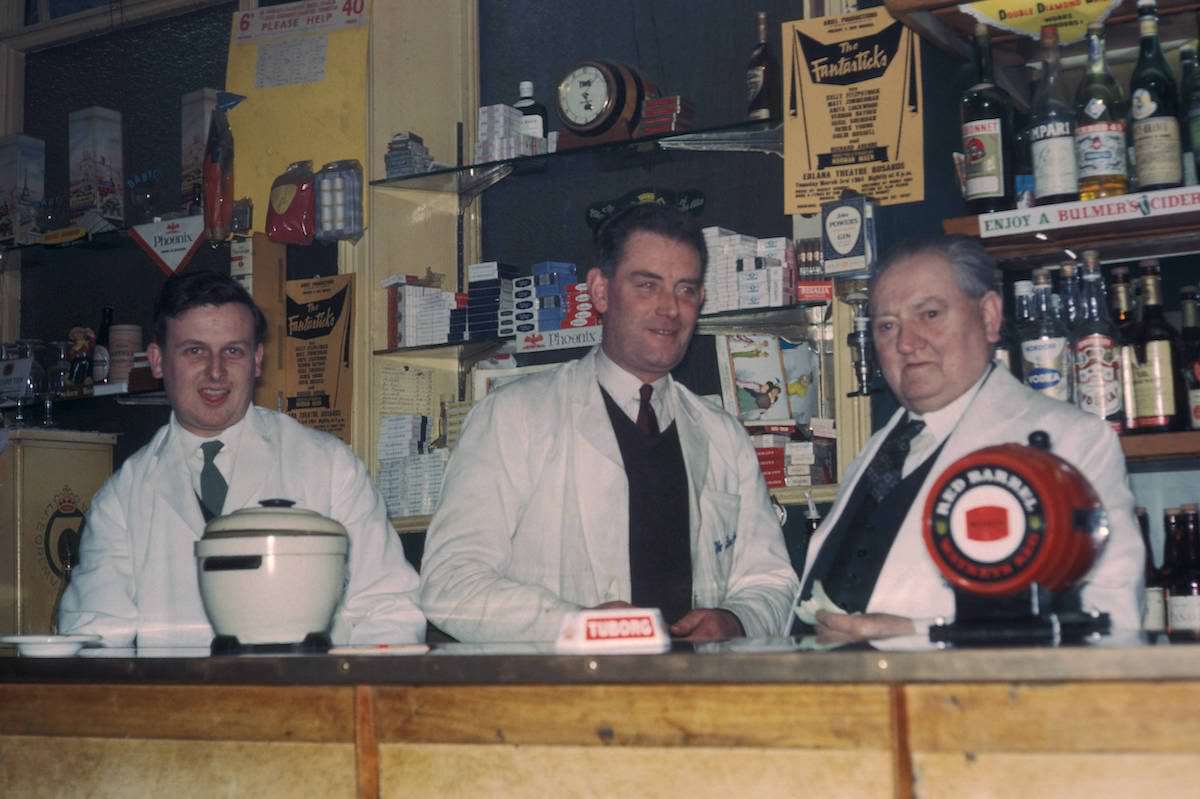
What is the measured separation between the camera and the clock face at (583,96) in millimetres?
3604

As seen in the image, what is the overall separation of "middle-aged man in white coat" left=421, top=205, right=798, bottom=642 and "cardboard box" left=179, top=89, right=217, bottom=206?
1.87m

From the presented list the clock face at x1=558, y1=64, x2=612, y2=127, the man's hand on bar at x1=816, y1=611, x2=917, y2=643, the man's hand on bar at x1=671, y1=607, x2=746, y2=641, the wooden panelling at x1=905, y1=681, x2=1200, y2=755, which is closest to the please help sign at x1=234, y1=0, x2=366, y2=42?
Answer: the clock face at x1=558, y1=64, x2=612, y2=127

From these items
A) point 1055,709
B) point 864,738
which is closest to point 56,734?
point 864,738

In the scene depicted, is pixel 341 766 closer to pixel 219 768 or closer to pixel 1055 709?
pixel 219 768

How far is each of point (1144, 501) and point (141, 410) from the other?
317 cm

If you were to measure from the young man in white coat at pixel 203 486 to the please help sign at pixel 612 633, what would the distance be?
4.58 ft

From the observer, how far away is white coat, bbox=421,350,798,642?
2730mm

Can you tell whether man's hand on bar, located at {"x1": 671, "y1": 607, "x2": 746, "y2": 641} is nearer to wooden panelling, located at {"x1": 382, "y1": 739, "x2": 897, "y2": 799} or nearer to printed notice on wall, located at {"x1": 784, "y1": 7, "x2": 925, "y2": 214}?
wooden panelling, located at {"x1": 382, "y1": 739, "x2": 897, "y2": 799}

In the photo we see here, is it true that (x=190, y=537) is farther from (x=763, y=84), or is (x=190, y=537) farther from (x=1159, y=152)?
(x=1159, y=152)

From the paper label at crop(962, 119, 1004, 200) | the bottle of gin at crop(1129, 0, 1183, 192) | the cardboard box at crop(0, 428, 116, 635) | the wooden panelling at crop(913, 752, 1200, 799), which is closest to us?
the wooden panelling at crop(913, 752, 1200, 799)

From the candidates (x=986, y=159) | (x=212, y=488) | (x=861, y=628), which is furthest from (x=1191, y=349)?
(x=212, y=488)

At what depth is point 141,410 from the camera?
4535 millimetres

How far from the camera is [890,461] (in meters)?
2.47

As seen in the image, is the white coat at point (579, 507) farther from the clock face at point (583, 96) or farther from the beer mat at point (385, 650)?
the clock face at point (583, 96)
